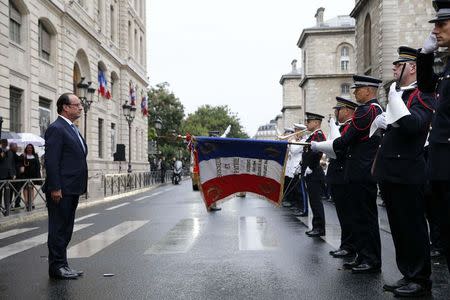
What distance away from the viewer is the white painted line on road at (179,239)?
7.91 meters

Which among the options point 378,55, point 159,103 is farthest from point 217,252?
point 159,103

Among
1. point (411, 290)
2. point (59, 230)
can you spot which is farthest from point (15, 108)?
point (411, 290)

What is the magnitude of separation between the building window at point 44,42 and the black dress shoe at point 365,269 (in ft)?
74.4

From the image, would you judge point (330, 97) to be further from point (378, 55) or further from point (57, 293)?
point (57, 293)

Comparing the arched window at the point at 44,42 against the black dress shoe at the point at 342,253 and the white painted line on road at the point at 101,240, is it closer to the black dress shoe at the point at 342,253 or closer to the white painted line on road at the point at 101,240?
the white painted line on road at the point at 101,240

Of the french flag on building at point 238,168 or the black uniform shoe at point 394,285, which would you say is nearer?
the black uniform shoe at point 394,285

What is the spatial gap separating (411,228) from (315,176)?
4.29 meters

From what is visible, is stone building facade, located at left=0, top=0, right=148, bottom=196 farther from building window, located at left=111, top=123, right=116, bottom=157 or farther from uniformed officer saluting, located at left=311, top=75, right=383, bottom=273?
uniformed officer saluting, located at left=311, top=75, right=383, bottom=273

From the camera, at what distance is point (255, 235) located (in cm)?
942

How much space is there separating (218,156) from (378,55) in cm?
2869

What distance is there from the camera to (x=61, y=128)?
634 cm

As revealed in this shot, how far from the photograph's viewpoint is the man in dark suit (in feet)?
20.1

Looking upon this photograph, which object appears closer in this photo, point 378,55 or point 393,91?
point 393,91

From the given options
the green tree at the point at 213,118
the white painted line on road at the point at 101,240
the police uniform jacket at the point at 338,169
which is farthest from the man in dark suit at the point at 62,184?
the green tree at the point at 213,118
